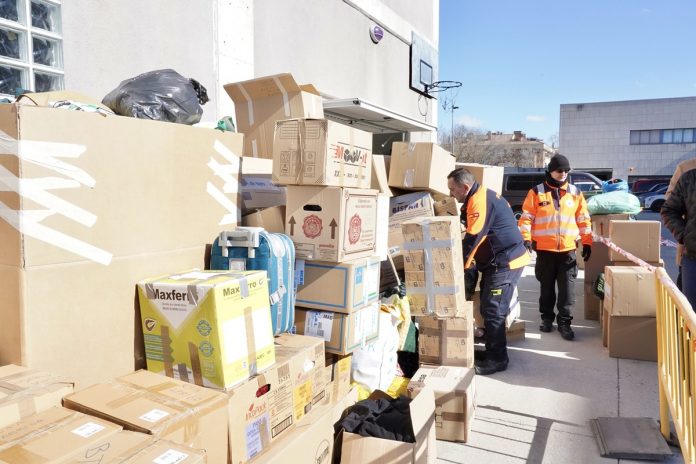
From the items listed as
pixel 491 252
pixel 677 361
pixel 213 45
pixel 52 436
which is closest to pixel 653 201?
pixel 491 252

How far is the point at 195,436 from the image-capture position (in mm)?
1879

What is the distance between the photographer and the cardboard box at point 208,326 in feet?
7.11

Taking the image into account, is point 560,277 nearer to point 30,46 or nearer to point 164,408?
point 164,408

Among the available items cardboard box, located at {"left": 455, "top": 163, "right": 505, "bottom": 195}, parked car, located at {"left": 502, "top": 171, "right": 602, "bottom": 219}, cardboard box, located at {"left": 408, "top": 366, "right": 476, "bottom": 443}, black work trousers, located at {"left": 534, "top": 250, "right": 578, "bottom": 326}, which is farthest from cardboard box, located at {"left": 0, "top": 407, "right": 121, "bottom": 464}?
parked car, located at {"left": 502, "top": 171, "right": 602, "bottom": 219}

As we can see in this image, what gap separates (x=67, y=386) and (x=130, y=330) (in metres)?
0.49

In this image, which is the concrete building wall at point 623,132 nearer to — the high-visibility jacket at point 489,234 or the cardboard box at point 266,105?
the high-visibility jacket at point 489,234

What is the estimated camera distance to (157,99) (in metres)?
3.12

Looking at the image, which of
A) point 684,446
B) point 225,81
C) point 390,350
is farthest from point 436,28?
point 684,446

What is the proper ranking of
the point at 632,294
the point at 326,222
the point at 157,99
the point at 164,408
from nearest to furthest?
the point at 164,408
the point at 326,222
the point at 157,99
the point at 632,294

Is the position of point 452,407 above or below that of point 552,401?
above

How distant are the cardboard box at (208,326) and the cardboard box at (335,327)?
0.63 m

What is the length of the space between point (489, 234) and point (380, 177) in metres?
1.08

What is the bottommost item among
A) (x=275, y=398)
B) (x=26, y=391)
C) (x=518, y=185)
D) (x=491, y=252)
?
(x=275, y=398)

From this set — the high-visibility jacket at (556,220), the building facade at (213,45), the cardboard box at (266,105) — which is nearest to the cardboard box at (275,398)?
the cardboard box at (266,105)
